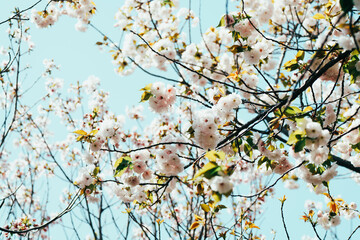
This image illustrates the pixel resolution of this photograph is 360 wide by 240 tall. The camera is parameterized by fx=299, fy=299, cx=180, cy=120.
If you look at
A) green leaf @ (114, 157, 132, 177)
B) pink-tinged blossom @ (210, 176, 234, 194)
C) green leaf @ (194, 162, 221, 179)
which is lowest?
pink-tinged blossom @ (210, 176, 234, 194)

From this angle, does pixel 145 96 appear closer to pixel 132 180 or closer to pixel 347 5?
pixel 132 180

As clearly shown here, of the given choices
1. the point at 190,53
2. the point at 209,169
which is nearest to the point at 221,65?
the point at 190,53

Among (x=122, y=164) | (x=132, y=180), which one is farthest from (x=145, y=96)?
(x=132, y=180)

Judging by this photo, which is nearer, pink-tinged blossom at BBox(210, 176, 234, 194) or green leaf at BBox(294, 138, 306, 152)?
pink-tinged blossom at BBox(210, 176, 234, 194)

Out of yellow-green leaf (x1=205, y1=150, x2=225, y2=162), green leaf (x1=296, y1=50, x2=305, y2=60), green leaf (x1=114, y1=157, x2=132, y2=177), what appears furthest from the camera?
green leaf (x1=296, y1=50, x2=305, y2=60)

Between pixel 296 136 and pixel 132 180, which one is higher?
pixel 132 180

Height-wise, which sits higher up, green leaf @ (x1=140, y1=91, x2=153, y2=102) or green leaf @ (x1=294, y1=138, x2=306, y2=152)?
green leaf @ (x1=140, y1=91, x2=153, y2=102)

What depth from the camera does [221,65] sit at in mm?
4211

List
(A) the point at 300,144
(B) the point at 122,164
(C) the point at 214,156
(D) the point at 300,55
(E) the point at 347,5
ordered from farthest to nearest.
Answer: (D) the point at 300,55
(B) the point at 122,164
(A) the point at 300,144
(C) the point at 214,156
(E) the point at 347,5

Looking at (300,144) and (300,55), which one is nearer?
(300,144)

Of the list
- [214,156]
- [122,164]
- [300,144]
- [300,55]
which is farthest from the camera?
[300,55]

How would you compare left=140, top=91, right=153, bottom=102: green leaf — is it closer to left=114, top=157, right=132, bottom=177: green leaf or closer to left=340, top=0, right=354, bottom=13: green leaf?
left=114, top=157, right=132, bottom=177: green leaf

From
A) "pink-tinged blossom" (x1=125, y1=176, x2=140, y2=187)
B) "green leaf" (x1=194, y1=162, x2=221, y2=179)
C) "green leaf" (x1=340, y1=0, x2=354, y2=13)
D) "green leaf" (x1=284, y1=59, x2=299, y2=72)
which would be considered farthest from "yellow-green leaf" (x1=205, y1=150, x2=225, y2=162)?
"green leaf" (x1=284, y1=59, x2=299, y2=72)

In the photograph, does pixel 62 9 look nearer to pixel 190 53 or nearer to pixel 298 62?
pixel 190 53
